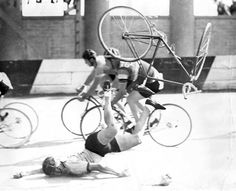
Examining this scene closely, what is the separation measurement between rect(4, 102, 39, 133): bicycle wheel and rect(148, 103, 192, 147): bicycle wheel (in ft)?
3.11

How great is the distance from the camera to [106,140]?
19.4ft

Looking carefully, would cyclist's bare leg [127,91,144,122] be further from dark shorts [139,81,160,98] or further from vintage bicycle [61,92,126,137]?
vintage bicycle [61,92,126,137]

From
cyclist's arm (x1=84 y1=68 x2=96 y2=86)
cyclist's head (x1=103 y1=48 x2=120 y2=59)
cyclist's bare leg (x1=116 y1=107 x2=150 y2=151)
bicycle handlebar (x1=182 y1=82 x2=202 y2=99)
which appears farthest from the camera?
cyclist's bare leg (x1=116 y1=107 x2=150 y2=151)

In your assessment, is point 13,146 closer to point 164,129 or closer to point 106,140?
point 106,140

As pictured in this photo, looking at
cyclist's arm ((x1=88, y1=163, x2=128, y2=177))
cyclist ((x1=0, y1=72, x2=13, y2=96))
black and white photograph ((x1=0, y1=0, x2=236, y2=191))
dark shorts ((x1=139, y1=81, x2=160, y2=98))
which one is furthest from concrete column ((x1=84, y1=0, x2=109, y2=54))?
cyclist's arm ((x1=88, y1=163, x2=128, y2=177))

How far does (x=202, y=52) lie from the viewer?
231 inches

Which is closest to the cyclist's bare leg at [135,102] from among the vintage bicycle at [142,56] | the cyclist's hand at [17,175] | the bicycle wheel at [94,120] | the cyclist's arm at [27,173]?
the vintage bicycle at [142,56]

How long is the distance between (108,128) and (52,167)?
0.54 m

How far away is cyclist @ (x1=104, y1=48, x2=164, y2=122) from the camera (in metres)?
5.73

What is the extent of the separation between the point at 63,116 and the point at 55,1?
1027 mm

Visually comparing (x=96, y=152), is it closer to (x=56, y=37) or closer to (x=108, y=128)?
(x=108, y=128)

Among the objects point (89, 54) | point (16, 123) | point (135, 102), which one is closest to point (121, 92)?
point (135, 102)

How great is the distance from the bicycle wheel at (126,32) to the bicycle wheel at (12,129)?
946 mm

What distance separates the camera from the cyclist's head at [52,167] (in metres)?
5.83
